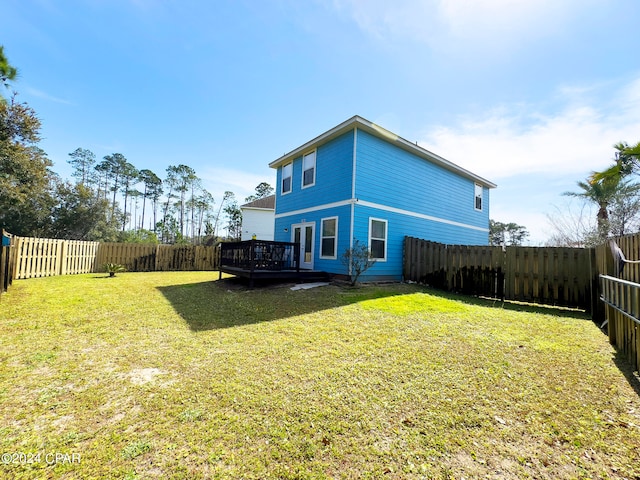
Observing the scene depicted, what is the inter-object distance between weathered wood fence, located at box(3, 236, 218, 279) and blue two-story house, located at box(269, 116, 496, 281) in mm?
6391

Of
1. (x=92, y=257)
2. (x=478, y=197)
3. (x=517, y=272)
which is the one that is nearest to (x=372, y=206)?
(x=517, y=272)

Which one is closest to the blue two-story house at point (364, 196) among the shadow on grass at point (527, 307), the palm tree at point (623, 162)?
the shadow on grass at point (527, 307)

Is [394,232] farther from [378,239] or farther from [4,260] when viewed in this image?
[4,260]

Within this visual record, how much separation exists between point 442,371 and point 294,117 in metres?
12.0

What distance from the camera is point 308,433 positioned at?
206cm

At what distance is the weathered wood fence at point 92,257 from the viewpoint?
999cm

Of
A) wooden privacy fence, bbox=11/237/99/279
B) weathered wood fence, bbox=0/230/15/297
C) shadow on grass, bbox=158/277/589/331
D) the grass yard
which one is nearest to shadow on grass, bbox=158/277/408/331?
shadow on grass, bbox=158/277/589/331

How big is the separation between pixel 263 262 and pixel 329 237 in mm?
2613

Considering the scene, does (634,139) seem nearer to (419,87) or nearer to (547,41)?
(547,41)

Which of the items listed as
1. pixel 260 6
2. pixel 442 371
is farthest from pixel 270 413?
pixel 260 6

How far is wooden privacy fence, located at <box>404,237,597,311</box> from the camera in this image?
6621mm

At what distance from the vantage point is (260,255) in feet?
30.3

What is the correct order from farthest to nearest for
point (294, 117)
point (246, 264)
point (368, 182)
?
1. point (294, 117)
2. point (368, 182)
3. point (246, 264)

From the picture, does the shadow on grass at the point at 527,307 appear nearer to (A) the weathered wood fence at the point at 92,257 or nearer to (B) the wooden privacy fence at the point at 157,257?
(A) the weathered wood fence at the point at 92,257
